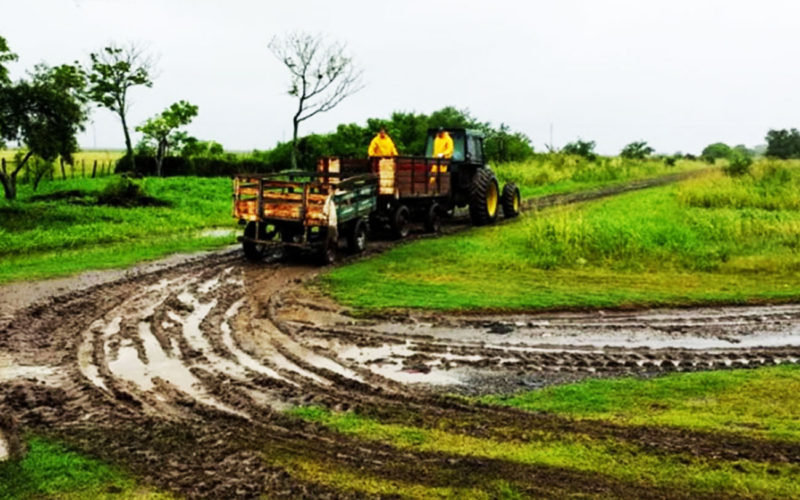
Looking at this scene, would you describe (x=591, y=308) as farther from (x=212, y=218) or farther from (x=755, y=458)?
(x=212, y=218)

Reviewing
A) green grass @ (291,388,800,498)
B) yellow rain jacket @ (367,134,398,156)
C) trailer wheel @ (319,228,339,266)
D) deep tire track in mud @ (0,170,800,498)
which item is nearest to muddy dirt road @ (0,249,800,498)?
deep tire track in mud @ (0,170,800,498)

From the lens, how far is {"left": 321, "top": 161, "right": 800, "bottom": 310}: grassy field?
431 inches

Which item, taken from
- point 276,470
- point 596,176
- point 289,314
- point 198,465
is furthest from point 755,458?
point 596,176

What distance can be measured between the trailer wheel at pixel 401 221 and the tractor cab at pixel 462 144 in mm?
2591

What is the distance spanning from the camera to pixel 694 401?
6.57 metres

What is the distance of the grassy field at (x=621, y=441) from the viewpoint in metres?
4.93

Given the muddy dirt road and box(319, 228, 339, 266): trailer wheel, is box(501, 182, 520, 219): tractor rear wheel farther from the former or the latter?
the muddy dirt road

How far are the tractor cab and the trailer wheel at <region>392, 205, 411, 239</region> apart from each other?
102 inches

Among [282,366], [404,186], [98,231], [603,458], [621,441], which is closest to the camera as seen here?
[603,458]

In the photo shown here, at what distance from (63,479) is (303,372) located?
2761 millimetres

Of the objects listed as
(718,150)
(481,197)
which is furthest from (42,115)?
(718,150)

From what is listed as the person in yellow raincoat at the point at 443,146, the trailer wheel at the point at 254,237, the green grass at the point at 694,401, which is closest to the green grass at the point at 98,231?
the trailer wheel at the point at 254,237

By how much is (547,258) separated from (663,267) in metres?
2.00

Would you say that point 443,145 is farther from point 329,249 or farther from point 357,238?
point 329,249
